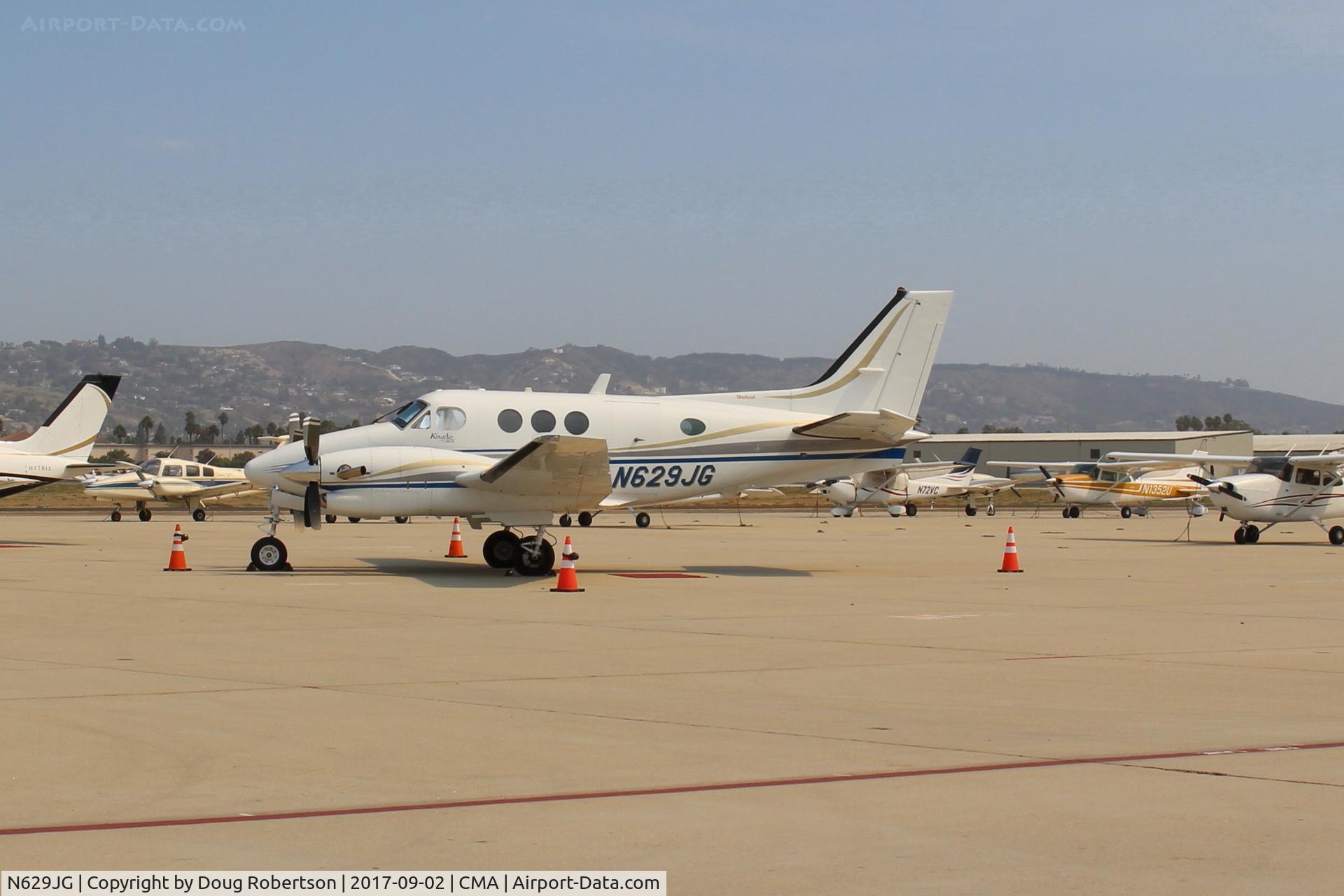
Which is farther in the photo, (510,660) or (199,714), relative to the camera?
(510,660)

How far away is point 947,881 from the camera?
4699 millimetres

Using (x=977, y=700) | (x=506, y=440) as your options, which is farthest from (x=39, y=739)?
(x=506, y=440)

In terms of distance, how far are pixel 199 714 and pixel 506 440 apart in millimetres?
12551

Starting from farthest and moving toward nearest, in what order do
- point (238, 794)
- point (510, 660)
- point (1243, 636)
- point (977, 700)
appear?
1. point (1243, 636)
2. point (510, 660)
3. point (977, 700)
4. point (238, 794)

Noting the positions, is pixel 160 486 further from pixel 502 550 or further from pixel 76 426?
pixel 502 550

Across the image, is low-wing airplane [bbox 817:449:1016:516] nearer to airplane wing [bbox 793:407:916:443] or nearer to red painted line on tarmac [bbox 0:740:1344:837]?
airplane wing [bbox 793:407:916:443]

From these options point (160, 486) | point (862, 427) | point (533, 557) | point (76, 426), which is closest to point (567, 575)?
point (533, 557)

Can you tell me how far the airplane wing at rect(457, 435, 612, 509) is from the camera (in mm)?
18047

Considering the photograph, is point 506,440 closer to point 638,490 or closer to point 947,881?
point 638,490

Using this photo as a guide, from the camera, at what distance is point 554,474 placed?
1889 centimetres

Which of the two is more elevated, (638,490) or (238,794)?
(638,490)

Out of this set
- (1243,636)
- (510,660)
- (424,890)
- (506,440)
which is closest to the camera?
(424,890)

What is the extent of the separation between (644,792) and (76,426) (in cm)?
3234

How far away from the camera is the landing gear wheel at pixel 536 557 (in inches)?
770
